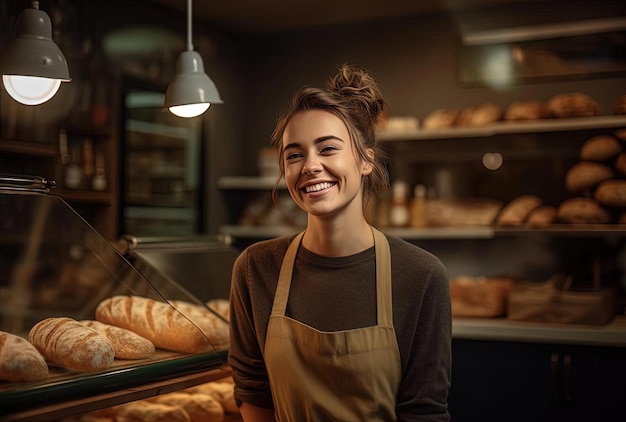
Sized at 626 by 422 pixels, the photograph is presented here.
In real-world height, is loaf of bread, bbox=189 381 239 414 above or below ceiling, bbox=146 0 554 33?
below

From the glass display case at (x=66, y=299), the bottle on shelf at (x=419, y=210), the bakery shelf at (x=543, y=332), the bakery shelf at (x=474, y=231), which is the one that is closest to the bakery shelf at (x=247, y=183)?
the bakery shelf at (x=474, y=231)

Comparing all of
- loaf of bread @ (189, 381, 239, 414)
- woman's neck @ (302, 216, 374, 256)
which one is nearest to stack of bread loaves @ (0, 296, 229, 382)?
loaf of bread @ (189, 381, 239, 414)

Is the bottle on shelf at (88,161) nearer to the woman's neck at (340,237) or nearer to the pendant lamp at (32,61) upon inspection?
the pendant lamp at (32,61)

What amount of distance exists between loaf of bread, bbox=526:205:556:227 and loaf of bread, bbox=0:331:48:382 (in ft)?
9.04

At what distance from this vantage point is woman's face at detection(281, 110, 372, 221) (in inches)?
66.3

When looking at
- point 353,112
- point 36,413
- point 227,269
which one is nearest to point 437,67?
point 227,269

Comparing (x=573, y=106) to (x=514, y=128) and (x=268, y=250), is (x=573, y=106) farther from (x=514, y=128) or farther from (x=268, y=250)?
(x=268, y=250)

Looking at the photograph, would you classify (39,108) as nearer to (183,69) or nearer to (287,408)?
(183,69)

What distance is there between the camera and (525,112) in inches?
151

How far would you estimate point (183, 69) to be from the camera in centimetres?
226

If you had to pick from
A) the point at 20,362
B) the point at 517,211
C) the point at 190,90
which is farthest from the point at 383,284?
the point at 517,211

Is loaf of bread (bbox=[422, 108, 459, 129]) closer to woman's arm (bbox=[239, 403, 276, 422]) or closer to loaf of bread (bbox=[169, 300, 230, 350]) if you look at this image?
loaf of bread (bbox=[169, 300, 230, 350])

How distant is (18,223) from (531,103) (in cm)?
289

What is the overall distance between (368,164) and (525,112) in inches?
89.6
